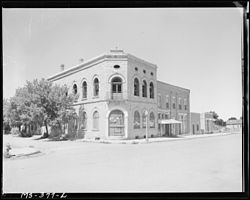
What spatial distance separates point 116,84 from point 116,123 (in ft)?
1.50

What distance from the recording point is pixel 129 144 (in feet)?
8.12

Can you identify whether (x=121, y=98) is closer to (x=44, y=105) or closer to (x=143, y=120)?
(x=143, y=120)

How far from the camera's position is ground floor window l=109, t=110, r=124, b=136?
99.4 inches

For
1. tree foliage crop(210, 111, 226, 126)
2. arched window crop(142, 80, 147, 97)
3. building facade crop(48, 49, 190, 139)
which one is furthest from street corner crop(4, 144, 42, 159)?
tree foliage crop(210, 111, 226, 126)

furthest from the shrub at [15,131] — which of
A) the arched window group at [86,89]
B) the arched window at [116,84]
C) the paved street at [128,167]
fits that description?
the arched window at [116,84]

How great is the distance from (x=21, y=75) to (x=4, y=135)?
24.9 inches

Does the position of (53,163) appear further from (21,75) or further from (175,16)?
(175,16)

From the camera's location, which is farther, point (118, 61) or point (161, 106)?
point (161, 106)

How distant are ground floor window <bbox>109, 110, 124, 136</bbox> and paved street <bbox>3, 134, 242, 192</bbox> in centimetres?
17

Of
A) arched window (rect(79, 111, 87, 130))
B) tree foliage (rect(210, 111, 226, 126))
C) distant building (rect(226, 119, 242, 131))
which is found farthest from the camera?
arched window (rect(79, 111, 87, 130))

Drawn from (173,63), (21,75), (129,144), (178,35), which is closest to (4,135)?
(21,75)

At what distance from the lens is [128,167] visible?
226 cm

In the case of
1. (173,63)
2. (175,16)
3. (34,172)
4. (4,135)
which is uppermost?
(175,16)

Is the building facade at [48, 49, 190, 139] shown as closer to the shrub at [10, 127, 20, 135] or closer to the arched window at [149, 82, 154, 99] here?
the arched window at [149, 82, 154, 99]
